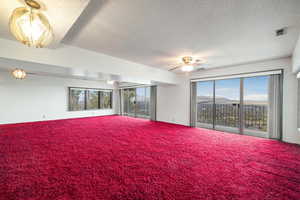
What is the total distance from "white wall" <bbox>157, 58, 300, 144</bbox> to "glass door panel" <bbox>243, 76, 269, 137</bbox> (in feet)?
1.43

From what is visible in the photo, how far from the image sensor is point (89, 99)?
7375 mm

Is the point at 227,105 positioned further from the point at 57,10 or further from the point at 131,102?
the point at 131,102

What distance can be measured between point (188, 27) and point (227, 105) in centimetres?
364

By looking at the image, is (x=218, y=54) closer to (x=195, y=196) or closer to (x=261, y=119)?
(x=261, y=119)

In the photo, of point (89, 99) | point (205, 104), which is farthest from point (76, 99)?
point (205, 104)

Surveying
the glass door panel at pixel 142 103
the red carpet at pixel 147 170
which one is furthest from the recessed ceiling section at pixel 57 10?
the glass door panel at pixel 142 103

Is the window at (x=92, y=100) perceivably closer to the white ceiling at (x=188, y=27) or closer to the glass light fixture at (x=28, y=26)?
the white ceiling at (x=188, y=27)

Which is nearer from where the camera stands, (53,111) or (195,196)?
(195,196)

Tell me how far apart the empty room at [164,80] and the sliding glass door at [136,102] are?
2.71 m

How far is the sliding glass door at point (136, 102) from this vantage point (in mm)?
7294

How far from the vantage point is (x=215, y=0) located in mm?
1407

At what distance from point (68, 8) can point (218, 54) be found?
10.3 feet

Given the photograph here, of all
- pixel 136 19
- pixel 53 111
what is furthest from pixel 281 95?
pixel 53 111

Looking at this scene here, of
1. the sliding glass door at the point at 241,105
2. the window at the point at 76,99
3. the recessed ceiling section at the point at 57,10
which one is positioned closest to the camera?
the recessed ceiling section at the point at 57,10
